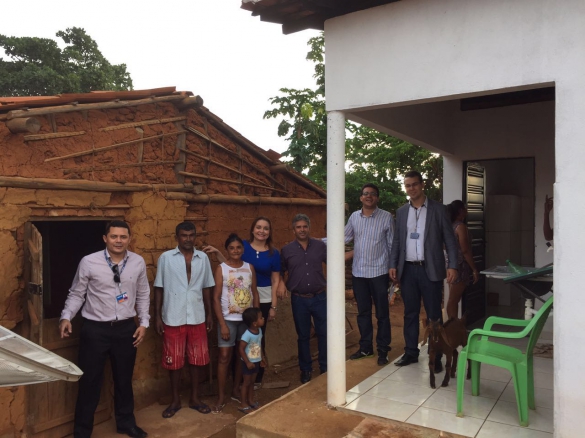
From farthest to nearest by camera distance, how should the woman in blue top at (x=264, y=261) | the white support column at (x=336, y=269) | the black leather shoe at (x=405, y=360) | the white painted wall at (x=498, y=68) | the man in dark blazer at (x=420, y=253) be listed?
the woman in blue top at (x=264, y=261)
the black leather shoe at (x=405, y=360)
the man in dark blazer at (x=420, y=253)
the white support column at (x=336, y=269)
the white painted wall at (x=498, y=68)

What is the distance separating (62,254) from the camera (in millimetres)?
6887

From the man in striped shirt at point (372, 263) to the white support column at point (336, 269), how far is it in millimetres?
1002

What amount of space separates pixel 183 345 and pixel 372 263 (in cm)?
215

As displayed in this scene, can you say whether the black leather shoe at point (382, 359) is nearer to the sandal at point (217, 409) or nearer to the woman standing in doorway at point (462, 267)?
the woman standing in doorway at point (462, 267)

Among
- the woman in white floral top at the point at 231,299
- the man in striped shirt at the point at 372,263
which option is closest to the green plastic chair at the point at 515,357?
the man in striped shirt at the point at 372,263

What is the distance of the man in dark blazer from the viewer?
4473 mm

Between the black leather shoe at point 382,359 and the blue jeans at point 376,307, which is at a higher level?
the blue jeans at point 376,307

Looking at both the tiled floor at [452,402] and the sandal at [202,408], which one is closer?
the tiled floor at [452,402]

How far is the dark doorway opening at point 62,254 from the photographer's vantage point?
6648 millimetres

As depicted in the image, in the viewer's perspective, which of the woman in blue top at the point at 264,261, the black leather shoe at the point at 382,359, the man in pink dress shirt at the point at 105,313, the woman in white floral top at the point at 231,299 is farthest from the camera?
the woman in blue top at the point at 264,261

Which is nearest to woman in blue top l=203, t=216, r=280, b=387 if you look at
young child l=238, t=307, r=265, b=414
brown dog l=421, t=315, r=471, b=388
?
young child l=238, t=307, r=265, b=414

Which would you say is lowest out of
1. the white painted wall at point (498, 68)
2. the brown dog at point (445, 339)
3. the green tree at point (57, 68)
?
the brown dog at point (445, 339)

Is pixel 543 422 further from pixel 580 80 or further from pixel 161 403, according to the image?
pixel 161 403

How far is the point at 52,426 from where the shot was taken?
179 inches
